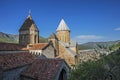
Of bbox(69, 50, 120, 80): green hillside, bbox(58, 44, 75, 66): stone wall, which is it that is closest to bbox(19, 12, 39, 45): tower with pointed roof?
bbox(58, 44, 75, 66): stone wall

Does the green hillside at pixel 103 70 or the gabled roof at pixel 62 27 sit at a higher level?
the gabled roof at pixel 62 27

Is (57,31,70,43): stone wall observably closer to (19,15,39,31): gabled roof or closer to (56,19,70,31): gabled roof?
(56,19,70,31): gabled roof

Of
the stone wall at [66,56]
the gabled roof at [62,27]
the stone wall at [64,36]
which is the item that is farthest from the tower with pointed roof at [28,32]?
the gabled roof at [62,27]

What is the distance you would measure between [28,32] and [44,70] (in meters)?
20.6

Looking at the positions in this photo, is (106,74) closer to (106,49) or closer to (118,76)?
(118,76)

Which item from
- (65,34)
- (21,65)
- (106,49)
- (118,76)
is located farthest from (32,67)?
(65,34)

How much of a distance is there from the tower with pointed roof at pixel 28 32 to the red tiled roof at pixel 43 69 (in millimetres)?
16814

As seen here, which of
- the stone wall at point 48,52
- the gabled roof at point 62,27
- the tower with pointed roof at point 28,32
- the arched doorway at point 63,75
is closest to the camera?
the arched doorway at point 63,75

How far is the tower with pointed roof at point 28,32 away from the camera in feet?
130

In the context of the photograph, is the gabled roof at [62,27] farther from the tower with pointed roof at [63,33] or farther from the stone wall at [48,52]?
the stone wall at [48,52]

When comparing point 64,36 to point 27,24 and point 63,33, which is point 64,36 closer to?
point 63,33

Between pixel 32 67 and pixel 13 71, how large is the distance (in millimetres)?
3598

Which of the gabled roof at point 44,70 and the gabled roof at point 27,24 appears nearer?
the gabled roof at point 44,70

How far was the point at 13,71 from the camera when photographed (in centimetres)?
1906
